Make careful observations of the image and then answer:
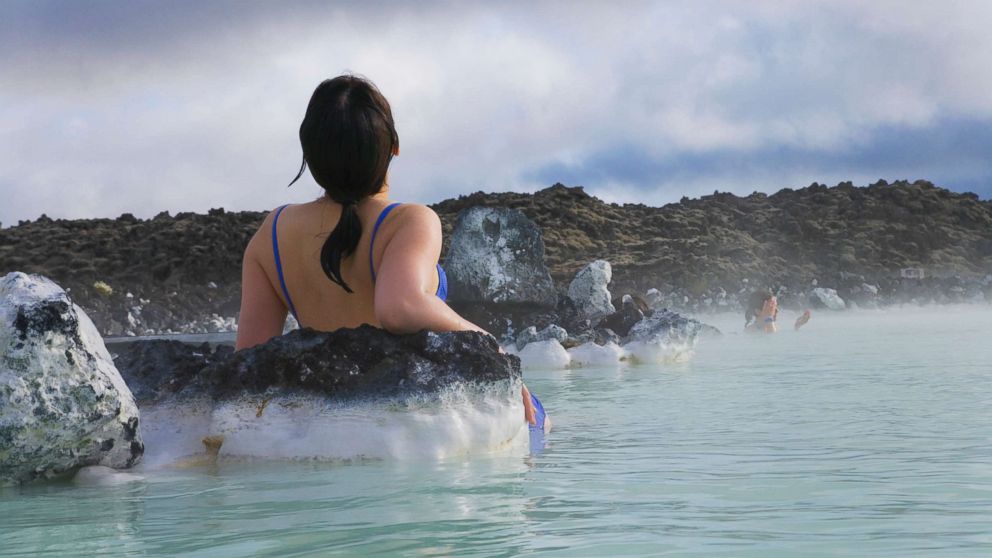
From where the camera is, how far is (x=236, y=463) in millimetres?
4438

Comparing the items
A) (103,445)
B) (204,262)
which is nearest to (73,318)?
(103,445)

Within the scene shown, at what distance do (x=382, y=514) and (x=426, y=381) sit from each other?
888 millimetres

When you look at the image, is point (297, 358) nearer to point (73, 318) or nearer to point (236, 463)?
point (236, 463)

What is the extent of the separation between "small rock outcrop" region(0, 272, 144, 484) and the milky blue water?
15cm

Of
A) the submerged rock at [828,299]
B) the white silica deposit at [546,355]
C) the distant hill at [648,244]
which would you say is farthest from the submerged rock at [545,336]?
the distant hill at [648,244]

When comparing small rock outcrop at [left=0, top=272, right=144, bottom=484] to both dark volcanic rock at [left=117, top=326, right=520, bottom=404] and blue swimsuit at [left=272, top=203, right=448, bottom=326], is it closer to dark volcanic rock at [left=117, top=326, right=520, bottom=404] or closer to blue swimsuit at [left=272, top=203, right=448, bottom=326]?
dark volcanic rock at [left=117, top=326, right=520, bottom=404]

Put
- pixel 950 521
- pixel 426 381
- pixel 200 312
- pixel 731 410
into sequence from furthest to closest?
pixel 200 312, pixel 731 410, pixel 426 381, pixel 950 521

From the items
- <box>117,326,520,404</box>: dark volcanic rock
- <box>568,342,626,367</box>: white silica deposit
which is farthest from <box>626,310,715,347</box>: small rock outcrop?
<box>117,326,520,404</box>: dark volcanic rock

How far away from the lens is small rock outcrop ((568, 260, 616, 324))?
18922 mm

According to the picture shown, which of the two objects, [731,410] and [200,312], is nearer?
[731,410]

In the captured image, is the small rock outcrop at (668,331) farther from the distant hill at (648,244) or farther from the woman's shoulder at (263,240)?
the distant hill at (648,244)

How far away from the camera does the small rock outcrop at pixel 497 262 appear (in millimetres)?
19516

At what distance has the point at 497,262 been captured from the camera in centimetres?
1978

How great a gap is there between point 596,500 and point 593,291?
15.5 m
